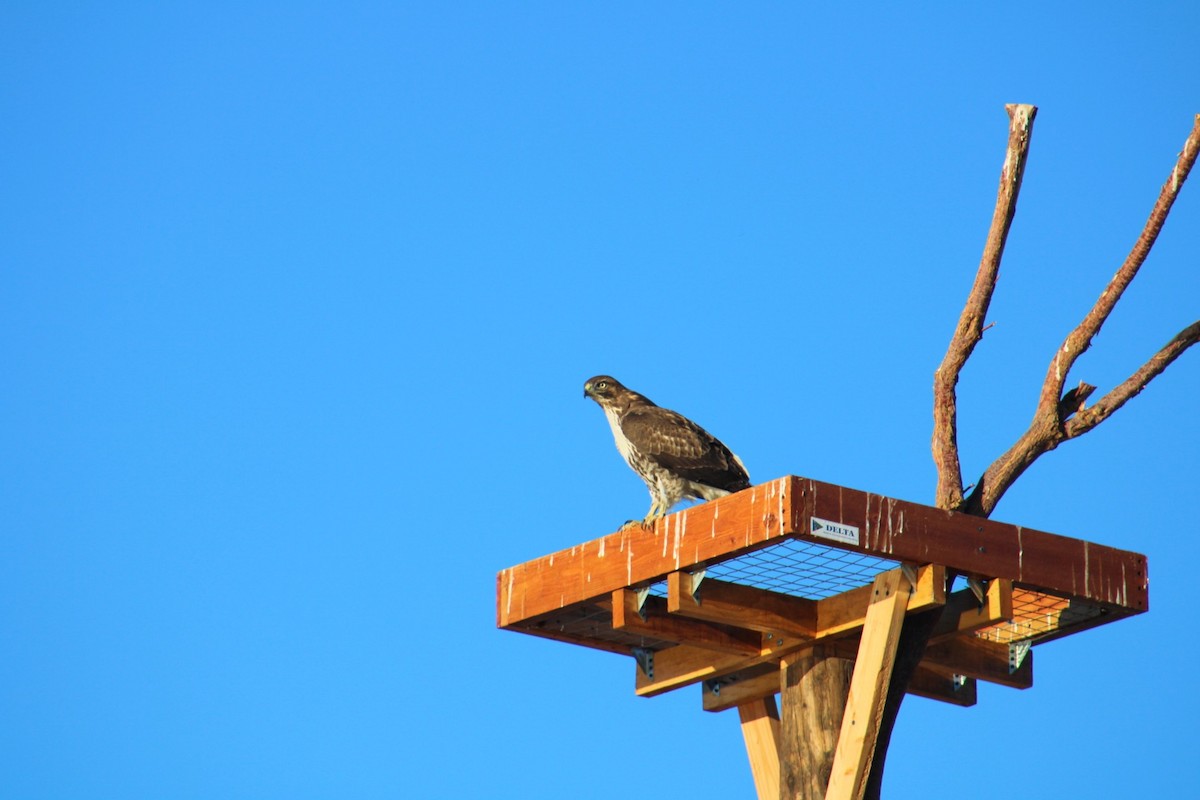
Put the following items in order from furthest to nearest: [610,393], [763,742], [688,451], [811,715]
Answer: [610,393] < [688,451] < [763,742] < [811,715]

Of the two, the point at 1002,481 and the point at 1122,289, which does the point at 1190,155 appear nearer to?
the point at 1122,289

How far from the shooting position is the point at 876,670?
6109mm

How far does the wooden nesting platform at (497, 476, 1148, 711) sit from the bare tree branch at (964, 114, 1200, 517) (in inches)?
24.2

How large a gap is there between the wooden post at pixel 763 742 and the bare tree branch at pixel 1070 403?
4.26 feet

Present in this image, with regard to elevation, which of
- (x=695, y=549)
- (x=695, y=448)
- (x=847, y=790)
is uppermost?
(x=695, y=448)

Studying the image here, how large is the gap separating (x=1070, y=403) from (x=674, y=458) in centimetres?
207

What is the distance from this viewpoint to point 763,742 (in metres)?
7.34

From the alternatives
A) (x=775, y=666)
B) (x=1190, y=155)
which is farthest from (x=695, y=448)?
(x=1190, y=155)

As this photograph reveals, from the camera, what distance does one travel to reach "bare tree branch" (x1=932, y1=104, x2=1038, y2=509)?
713cm

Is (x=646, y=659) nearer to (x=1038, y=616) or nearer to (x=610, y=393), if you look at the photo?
(x=1038, y=616)

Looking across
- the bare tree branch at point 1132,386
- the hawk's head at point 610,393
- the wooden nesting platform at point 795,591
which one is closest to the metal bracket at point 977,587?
the wooden nesting platform at point 795,591

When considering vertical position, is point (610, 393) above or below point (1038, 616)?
above

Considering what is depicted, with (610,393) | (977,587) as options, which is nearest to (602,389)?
(610,393)

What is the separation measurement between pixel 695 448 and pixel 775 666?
1600mm
